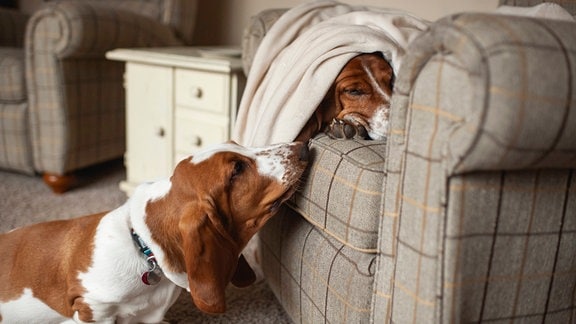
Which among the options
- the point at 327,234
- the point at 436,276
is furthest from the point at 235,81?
the point at 436,276

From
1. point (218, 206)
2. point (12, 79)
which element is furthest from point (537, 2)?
point (12, 79)

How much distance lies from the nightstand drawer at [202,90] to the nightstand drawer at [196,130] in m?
0.03

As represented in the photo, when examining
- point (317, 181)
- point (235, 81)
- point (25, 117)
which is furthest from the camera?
point (25, 117)

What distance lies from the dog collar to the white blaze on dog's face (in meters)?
0.05

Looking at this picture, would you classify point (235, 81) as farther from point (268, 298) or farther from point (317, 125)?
point (268, 298)

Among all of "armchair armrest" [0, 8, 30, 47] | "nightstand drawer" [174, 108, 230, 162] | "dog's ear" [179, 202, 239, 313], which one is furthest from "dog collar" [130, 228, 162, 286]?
"armchair armrest" [0, 8, 30, 47]

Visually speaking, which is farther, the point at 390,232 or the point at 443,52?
the point at 390,232

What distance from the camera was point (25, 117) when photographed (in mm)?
2465

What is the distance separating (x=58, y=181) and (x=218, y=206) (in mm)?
1511

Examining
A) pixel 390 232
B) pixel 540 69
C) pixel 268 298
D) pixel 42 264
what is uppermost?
pixel 540 69

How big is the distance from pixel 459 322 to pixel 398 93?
401 mm

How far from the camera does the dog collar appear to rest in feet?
4.06

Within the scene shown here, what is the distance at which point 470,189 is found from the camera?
0.87m

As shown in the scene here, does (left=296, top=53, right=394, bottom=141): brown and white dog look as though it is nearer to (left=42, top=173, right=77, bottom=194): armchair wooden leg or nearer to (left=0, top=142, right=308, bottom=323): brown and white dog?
(left=0, top=142, right=308, bottom=323): brown and white dog
